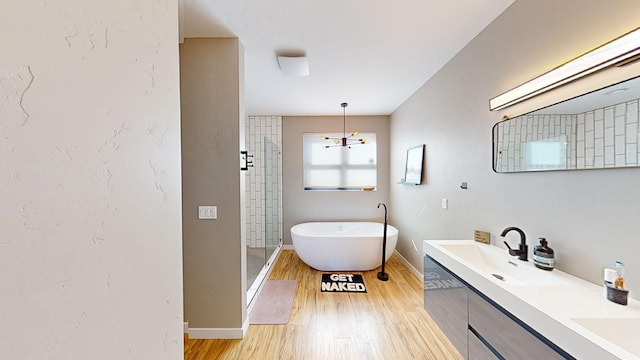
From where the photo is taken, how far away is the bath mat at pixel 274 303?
8.22ft

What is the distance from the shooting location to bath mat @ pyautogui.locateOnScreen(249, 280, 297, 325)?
8.22ft

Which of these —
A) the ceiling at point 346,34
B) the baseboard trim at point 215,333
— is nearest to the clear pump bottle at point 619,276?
the ceiling at point 346,34

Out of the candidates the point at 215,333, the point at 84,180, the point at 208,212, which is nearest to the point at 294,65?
Result: the point at 208,212

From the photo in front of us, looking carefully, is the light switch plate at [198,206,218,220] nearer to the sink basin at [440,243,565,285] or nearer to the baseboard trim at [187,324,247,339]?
the baseboard trim at [187,324,247,339]

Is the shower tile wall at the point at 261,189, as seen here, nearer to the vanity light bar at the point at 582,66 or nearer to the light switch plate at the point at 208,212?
the light switch plate at the point at 208,212

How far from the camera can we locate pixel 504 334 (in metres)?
1.22

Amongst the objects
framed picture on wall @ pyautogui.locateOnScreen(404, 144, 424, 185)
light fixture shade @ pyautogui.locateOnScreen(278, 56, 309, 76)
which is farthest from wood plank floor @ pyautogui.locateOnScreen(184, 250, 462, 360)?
light fixture shade @ pyautogui.locateOnScreen(278, 56, 309, 76)

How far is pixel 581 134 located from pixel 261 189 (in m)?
3.84

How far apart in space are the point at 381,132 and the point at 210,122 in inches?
132

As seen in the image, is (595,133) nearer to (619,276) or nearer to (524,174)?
(524,174)

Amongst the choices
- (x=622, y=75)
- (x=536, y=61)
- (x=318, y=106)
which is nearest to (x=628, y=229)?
(x=622, y=75)

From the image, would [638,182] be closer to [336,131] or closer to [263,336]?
[263,336]

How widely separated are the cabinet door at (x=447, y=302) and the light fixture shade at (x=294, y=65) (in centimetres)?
208

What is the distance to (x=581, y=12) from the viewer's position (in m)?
1.34
